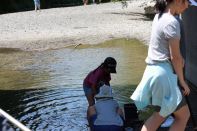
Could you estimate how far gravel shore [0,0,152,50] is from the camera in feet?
63.1

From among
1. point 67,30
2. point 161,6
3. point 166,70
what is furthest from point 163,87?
point 67,30

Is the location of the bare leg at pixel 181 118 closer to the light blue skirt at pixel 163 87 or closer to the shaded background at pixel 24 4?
the light blue skirt at pixel 163 87

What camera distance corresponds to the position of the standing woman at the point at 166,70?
4637 millimetres

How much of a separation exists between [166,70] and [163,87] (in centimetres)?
16

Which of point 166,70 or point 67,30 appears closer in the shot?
point 166,70

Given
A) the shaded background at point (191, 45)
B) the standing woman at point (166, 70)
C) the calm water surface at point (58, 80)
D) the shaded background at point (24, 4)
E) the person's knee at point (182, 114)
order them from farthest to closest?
the shaded background at point (24, 4), the shaded background at point (191, 45), the calm water surface at point (58, 80), the person's knee at point (182, 114), the standing woman at point (166, 70)

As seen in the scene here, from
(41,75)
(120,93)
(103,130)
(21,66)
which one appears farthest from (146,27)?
(103,130)

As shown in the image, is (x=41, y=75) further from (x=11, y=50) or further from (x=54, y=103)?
(x=11, y=50)

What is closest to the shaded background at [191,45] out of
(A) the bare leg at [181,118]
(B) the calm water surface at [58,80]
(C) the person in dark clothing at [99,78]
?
(B) the calm water surface at [58,80]

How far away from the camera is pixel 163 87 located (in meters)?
4.69

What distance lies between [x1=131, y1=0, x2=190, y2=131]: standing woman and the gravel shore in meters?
13.3

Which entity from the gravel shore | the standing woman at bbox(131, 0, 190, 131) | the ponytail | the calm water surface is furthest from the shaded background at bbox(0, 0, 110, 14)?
the standing woman at bbox(131, 0, 190, 131)

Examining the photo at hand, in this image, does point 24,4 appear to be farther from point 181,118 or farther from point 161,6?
point 181,118

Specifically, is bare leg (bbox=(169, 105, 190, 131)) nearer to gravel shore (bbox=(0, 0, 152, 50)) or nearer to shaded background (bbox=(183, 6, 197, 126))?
shaded background (bbox=(183, 6, 197, 126))
